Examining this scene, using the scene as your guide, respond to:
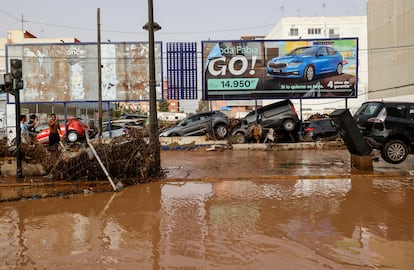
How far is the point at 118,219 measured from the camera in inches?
242

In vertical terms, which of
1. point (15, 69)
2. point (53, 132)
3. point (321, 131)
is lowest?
point (321, 131)

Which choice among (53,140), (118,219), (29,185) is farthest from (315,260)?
(53,140)

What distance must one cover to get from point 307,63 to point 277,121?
3.74m

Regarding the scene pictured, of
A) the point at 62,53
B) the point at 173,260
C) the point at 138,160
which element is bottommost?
the point at 173,260

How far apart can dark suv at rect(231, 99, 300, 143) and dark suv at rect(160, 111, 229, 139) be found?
0.87 m

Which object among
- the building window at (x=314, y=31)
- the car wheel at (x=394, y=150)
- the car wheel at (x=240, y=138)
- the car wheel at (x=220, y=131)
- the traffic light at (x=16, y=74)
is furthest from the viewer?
the building window at (x=314, y=31)

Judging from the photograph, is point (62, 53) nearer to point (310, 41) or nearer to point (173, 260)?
point (310, 41)

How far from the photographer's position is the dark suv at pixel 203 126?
2102 centimetres

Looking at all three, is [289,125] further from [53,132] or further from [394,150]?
[53,132]

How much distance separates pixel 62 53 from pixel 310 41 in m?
13.3

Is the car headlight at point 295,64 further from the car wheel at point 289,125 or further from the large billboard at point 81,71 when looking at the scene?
the large billboard at point 81,71

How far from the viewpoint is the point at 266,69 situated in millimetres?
21016

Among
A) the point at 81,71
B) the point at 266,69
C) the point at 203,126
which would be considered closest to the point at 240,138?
the point at 203,126

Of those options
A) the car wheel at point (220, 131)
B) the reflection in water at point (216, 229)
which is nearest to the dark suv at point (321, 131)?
the car wheel at point (220, 131)
